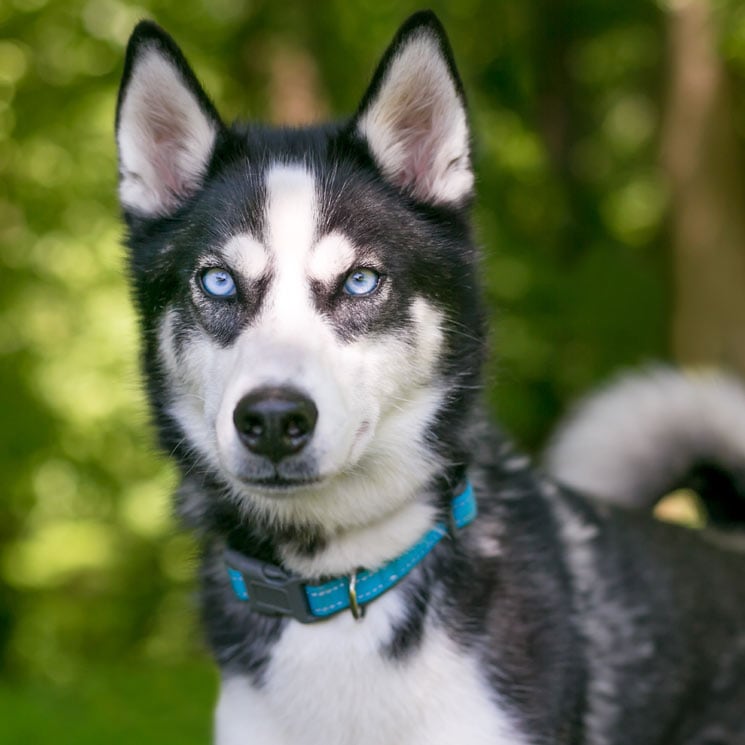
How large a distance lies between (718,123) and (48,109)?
16.8ft

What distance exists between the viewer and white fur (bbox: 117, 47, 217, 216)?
268cm

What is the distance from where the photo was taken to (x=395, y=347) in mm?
2512

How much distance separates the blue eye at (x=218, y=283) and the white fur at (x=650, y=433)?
1.53m

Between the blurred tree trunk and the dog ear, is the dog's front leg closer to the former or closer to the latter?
the dog ear

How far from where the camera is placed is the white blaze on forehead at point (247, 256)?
96.2 inches

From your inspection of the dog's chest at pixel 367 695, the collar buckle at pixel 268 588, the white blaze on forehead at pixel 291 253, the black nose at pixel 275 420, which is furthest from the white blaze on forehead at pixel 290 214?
the dog's chest at pixel 367 695

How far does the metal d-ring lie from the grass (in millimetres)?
2909

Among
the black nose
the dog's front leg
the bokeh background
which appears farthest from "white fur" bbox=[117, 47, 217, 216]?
the bokeh background

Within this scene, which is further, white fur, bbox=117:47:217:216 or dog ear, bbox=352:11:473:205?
white fur, bbox=117:47:217:216

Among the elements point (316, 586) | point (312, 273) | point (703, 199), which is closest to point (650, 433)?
point (316, 586)

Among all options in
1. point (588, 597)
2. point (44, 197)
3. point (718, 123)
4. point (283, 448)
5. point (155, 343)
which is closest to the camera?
point (283, 448)

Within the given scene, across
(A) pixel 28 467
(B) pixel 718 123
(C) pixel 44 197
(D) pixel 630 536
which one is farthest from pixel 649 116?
(D) pixel 630 536

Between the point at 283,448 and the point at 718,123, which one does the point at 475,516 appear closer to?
the point at 283,448

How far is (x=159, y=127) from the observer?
2795 mm
